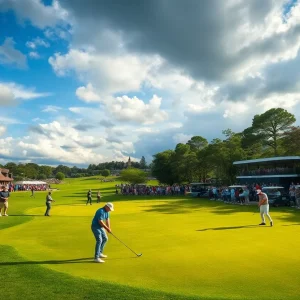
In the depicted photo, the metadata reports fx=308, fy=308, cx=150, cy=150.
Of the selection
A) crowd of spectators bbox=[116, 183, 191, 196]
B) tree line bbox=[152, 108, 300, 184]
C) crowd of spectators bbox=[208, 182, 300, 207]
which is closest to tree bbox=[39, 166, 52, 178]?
tree line bbox=[152, 108, 300, 184]

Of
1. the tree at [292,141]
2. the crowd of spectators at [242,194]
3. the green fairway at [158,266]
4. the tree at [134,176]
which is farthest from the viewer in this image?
the tree at [134,176]

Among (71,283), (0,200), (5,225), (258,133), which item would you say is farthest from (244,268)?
(258,133)

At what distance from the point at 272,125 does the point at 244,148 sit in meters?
6.91

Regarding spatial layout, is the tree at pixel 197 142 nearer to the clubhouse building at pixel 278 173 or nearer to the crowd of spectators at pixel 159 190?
the crowd of spectators at pixel 159 190

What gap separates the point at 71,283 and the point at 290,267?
5.89 metres

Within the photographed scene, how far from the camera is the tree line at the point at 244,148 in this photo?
5497cm

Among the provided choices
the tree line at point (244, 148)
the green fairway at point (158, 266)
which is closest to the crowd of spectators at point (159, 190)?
the tree line at point (244, 148)

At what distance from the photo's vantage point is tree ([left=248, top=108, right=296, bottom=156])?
57.1 meters

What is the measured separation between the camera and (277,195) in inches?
1152

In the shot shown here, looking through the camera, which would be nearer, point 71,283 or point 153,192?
point 71,283

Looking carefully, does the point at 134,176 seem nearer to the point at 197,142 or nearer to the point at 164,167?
the point at 164,167

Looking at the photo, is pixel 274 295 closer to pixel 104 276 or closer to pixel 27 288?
pixel 104 276

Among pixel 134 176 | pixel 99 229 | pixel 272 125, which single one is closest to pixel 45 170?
pixel 134 176

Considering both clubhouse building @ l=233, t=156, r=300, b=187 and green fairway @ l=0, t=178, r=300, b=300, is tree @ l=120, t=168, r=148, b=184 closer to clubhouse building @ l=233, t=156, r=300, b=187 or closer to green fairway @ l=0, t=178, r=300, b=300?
clubhouse building @ l=233, t=156, r=300, b=187
